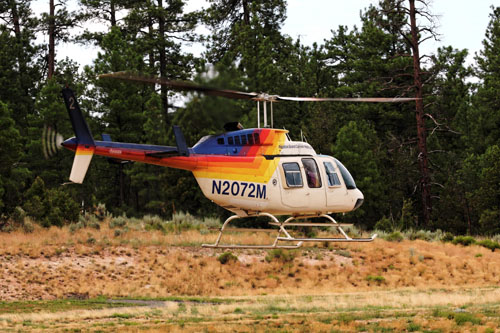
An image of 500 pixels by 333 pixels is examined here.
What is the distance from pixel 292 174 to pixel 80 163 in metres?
6.17

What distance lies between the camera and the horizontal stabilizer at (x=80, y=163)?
21859mm

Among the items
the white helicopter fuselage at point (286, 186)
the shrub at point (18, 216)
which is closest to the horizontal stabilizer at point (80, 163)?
the white helicopter fuselage at point (286, 186)

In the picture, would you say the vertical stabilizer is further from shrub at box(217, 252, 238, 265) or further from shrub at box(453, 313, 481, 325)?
shrub at box(217, 252, 238, 265)

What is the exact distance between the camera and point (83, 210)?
47.7 m

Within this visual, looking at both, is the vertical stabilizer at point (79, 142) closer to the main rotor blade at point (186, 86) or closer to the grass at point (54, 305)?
the main rotor blade at point (186, 86)

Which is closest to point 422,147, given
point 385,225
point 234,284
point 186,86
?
point 385,225

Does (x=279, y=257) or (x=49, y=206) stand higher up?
(x=49, y=206)

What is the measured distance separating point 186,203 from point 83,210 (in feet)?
20.4

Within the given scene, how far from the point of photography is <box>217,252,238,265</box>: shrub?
3619cm

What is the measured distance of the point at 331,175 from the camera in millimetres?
24562

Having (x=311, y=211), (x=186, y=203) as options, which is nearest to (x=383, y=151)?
(x=186, y=203)

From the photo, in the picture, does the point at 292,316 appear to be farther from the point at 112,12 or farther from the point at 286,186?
the point at 112,12

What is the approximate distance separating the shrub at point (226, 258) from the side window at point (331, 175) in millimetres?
12664

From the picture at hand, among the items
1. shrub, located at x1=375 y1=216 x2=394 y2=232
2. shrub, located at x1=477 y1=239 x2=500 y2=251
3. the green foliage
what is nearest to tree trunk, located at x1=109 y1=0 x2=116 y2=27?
the green foliage
